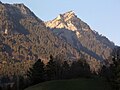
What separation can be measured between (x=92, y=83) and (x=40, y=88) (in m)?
13.9

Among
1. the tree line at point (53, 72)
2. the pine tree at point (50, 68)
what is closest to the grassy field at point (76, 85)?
the tree line at point (53, 72)

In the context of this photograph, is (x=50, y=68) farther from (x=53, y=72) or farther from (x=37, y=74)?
(x=37, y=74)

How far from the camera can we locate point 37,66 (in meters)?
123

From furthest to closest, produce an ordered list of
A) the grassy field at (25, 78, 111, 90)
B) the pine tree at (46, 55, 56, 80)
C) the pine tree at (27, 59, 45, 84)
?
1. the pine tree at (46, 55, 56, 80)
2. the pine tree at (27, 59, 45, 84)
3. the grassy field at (25, 78, 111, 90)

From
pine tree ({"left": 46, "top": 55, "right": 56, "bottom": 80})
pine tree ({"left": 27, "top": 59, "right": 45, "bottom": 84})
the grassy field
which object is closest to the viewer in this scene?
the grassy field

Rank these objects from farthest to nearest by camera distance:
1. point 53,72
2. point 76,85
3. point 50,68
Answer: point 53,72, point 50,68, point 76,85

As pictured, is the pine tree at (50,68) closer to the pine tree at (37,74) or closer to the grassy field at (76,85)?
the pine tree at (37,74)

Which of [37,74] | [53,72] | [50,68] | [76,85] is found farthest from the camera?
[53,72]

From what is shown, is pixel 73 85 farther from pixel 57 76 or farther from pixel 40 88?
pixel 57 76

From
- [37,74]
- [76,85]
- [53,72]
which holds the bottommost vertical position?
[76,85]

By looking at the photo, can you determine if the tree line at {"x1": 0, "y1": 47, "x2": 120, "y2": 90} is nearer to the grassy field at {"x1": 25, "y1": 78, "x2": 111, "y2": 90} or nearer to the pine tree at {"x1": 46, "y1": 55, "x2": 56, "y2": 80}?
the pine tree at {"x1": 46, "y1": 55, "x2": 56, "y2": 80}

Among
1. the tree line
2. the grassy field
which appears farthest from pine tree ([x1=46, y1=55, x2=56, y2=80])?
the grassy field

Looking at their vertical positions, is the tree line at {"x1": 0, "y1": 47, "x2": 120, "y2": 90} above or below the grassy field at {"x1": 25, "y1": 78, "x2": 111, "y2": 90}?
above

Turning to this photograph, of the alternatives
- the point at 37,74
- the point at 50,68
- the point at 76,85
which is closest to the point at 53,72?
the point at 50,68
